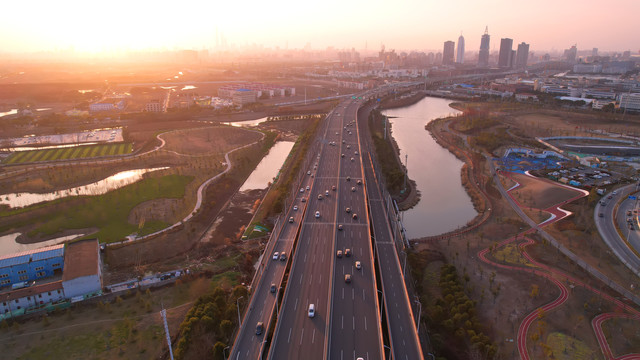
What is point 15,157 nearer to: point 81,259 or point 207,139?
point 207,139

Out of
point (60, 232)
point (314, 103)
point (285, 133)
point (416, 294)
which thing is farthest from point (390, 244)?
point (314, 103)

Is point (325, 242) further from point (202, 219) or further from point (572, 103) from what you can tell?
point (572, 103)

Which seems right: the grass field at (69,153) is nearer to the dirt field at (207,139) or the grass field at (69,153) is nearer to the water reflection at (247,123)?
the dirt field at (207,139)

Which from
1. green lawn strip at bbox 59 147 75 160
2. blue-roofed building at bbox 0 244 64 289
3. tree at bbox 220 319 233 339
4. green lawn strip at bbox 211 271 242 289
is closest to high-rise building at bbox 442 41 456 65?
green lawn strip at bbox 59 147 75 160

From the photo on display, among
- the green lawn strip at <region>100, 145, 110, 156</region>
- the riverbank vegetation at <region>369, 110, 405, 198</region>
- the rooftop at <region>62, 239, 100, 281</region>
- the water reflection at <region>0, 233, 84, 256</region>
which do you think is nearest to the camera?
the rooftop at <region>62, 239, 100, 281</region>

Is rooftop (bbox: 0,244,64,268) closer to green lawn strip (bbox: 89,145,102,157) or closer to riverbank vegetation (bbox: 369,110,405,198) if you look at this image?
riverbank vegetation (bbox: 369,110,405,198)

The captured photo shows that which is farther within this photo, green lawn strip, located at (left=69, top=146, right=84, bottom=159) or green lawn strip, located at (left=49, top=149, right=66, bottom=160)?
green lawn strip, located at (left=69, top=146, right=84, bottom=159)

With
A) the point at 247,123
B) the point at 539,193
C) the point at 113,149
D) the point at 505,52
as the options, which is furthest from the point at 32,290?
the point at 505,52

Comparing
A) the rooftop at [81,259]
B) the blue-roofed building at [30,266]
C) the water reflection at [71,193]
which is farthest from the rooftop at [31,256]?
the water reflection at [71,193]
